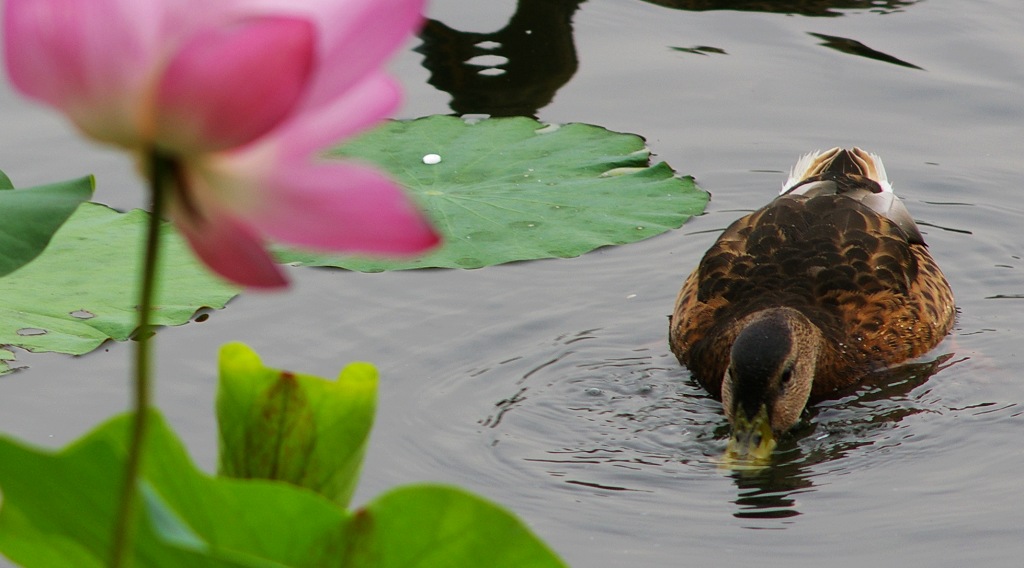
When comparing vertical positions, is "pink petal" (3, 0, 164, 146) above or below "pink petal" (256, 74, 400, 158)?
above

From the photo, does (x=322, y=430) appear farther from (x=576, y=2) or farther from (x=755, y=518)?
(x=576, y=2)

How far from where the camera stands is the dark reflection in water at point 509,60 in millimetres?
8055

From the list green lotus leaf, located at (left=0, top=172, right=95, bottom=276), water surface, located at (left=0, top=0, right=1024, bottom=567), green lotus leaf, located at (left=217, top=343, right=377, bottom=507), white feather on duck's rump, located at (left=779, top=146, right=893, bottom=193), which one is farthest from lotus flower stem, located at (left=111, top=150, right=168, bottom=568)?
white feather on duck's rump, located at (left=779, top=146, right=893, bottom=193)

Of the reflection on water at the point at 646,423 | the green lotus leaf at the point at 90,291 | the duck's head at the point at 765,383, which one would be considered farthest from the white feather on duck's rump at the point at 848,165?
the green lotus leaf at the point at 90,291

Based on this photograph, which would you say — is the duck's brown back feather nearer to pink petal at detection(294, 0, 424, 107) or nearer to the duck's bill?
the duck's bill

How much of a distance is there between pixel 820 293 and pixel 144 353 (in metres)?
5.36

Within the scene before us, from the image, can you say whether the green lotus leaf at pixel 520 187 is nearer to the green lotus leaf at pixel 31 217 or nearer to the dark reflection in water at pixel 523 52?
the dark reflection in water at pixel 523 52

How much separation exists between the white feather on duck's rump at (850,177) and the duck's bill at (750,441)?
1707mm

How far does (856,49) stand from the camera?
28.7ft

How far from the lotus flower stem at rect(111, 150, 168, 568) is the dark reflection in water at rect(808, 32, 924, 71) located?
310 inches

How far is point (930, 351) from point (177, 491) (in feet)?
16.8

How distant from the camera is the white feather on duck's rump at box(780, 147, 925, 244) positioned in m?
6.73

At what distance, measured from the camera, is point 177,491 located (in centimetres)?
163

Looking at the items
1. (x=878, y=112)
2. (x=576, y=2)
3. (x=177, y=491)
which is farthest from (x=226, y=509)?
(x=576, y=2)
